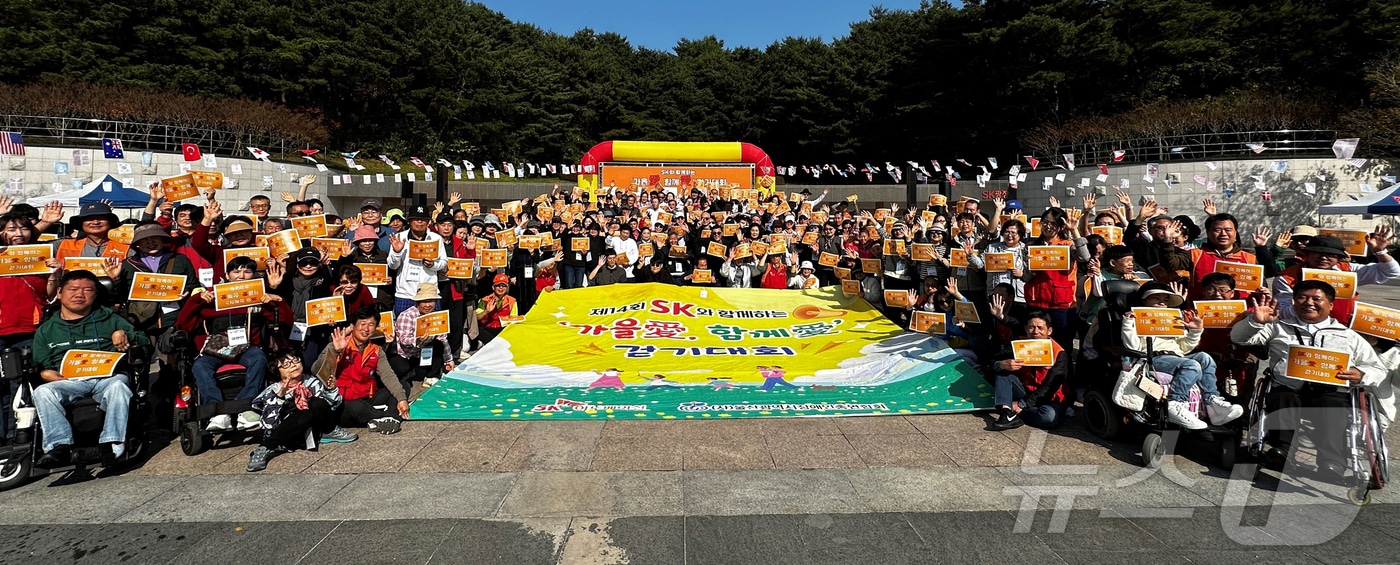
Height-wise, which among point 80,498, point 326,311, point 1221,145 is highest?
point 1221,145

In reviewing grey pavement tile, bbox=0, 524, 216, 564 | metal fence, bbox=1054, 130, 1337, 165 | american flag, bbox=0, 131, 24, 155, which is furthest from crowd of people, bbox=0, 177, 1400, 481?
metal fence, bbox=1054, 130, 1337, 165

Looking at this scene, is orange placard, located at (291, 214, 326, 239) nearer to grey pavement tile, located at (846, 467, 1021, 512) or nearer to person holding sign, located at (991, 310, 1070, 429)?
grey pavement tile, located at (846, 467, 1021, 512)

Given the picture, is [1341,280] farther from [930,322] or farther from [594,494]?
[594,494]

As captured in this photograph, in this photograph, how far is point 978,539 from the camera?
3.42 m

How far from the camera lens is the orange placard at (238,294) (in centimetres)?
500

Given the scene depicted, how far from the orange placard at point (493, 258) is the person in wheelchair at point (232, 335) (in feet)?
10.5

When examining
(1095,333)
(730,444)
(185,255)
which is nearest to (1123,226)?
(1095,333)

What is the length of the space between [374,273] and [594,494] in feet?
13.2

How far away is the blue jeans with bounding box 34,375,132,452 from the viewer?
420 centimetres

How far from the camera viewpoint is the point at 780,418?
220 inches

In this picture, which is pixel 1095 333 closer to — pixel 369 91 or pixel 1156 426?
pixel 1156 426

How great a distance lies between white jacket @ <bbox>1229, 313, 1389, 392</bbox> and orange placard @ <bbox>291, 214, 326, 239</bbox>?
8284 mm

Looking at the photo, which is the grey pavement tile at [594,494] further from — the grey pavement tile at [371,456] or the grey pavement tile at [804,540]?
the grey pavement tile at [371,456]

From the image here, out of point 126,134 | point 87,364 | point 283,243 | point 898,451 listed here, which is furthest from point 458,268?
point 126,134
